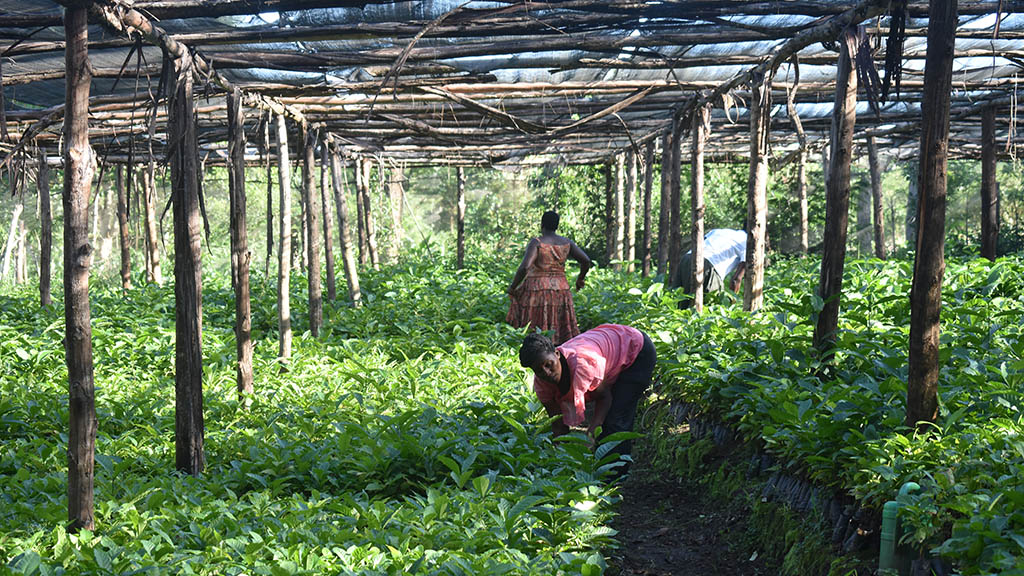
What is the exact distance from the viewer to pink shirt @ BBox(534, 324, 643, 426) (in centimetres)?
560

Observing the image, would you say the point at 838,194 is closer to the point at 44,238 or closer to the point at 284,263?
the point at 284,263

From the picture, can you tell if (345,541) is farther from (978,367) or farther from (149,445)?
(978,367)

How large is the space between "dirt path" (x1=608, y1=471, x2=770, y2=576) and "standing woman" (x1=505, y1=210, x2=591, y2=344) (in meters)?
3.58

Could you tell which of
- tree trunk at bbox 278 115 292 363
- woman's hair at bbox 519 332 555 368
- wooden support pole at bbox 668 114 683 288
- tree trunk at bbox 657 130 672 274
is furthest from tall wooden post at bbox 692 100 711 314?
woman's hair at bbox 519 332 555 368

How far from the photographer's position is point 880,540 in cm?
413

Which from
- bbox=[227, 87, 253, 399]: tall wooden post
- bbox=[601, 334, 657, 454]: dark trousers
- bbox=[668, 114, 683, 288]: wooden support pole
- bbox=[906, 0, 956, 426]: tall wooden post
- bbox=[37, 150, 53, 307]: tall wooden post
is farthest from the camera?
bbox=[37, 150, 53, 307]: tall wooden post

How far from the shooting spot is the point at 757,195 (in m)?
8.88

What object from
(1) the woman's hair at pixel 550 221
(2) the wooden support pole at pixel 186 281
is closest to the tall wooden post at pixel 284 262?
(1) the woman's hair at pixel 550 221

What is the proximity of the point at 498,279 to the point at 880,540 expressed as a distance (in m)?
12.4

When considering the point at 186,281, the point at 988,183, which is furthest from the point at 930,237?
the point at 988,183

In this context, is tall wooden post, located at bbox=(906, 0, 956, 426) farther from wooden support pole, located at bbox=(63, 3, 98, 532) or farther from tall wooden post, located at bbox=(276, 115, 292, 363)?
tall wooden post, located at bbox=(276, 115, 292, 363)

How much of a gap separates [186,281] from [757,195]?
5800mm

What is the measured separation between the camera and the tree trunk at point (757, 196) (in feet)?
27.8

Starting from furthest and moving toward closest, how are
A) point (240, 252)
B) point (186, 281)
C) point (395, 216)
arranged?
point (395, 216), point (240, 252), point (186, 281)
